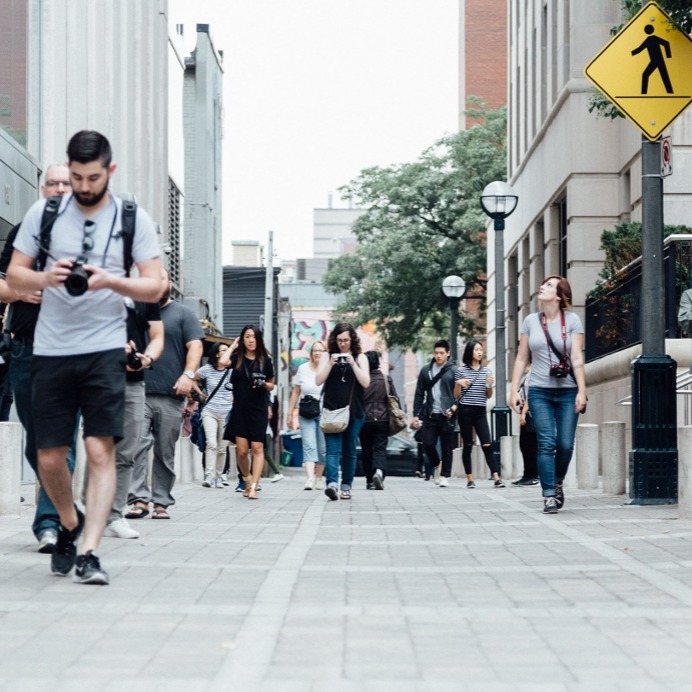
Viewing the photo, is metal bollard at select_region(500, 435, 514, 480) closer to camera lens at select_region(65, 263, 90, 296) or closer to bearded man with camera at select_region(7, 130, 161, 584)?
bearded man with camera at select_region(7, 130, 161, 584)

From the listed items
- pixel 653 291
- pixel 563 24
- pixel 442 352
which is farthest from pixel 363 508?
pixel 563 24

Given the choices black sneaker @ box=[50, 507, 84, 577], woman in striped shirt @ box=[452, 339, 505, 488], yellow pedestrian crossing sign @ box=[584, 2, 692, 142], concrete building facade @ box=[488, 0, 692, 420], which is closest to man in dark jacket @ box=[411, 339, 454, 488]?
woman in striped shirt @ box=[452, 339, 505, 488]

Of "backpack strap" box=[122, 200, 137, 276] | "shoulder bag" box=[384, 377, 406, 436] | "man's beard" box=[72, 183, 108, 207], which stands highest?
"man's beard" box=[72, 183, 108, 207]

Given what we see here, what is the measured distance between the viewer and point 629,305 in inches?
883

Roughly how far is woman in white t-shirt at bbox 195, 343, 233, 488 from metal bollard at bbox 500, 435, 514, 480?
5589mm

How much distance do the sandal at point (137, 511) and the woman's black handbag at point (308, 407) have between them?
657 cm

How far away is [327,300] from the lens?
131 metres

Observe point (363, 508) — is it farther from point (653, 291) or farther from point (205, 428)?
point (205, 428)

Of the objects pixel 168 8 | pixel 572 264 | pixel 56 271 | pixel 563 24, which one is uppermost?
pixel 168 8

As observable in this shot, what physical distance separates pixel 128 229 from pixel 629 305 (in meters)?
16.1

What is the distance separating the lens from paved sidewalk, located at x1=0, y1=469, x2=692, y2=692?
193 inches

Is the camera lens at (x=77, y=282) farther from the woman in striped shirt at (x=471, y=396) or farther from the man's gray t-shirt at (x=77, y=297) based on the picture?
the woman in striped shirt at (x=471, y=396)

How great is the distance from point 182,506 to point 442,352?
6871mm

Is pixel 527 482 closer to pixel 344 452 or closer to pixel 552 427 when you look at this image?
pixel 344 452
